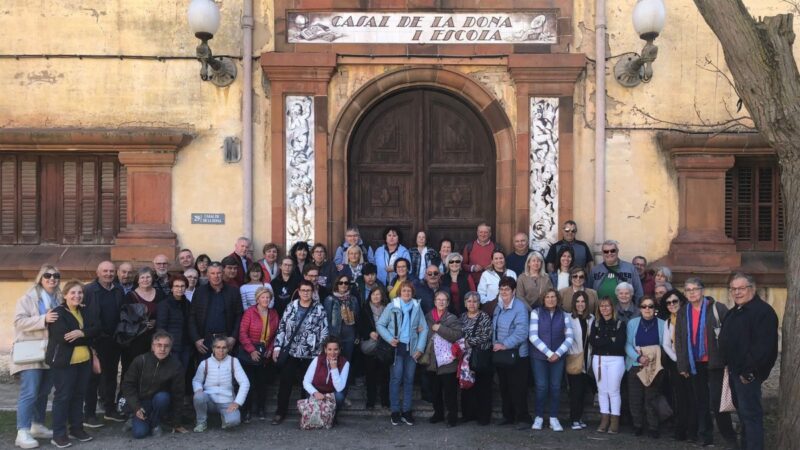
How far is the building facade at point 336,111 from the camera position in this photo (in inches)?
398

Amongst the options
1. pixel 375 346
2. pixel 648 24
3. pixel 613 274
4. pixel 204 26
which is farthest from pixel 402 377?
pixel 648 24

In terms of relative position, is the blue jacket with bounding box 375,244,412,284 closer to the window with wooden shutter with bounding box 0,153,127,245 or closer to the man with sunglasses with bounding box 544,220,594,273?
the man with sunglasses with bounding box 544,220,594,273

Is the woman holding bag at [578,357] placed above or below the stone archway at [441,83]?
below

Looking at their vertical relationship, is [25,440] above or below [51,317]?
below

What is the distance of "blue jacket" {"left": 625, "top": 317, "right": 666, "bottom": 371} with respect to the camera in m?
8.09

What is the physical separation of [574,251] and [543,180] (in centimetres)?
114

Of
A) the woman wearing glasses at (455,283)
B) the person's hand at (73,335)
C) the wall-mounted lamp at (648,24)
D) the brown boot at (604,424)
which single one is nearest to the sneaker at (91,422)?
the person's hand at (73,335)

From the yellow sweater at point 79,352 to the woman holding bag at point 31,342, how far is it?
0.72 feet

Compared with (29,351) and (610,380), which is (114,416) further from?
(610,380)

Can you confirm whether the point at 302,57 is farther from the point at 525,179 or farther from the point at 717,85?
the point at 717,85

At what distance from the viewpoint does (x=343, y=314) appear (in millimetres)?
8578

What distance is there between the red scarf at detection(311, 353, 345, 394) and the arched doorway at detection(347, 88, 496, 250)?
8.11 feet

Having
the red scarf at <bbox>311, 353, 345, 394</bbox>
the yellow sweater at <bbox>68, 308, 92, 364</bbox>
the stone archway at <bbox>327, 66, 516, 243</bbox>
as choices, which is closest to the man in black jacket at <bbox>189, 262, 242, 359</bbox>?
the red scarf at <bbox>311, 353, 345, 394</bbox>

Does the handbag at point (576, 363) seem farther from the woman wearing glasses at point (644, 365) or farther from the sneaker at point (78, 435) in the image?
the sneaker at point (78, 435)
